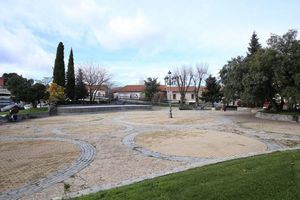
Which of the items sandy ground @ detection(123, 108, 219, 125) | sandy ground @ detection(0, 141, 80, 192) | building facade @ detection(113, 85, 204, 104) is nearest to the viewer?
sandy ground @ detection(0, 141, 80, 192)

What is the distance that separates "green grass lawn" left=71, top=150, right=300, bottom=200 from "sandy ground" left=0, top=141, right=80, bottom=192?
300 cm

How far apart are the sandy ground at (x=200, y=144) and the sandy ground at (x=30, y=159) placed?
3.20m

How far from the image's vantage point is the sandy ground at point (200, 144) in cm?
1098

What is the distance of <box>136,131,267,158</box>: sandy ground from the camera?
11.0m

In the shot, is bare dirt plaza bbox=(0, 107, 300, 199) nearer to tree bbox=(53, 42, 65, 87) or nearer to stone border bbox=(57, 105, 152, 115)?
stone border bbox=(57, 105, 152, 115)

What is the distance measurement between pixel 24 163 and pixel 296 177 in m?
7.45

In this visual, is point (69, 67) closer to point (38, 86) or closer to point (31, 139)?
point (38, 86)

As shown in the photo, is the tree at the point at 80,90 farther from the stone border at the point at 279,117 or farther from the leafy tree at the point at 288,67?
the leafy tree at the point at 288,67

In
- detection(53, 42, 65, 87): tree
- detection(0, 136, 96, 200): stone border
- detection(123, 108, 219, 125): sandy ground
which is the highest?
detection(53, 42, 65, 87): tree

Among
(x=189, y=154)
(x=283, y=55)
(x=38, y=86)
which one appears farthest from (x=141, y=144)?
(x=38, y=86)

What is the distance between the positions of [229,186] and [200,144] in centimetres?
763

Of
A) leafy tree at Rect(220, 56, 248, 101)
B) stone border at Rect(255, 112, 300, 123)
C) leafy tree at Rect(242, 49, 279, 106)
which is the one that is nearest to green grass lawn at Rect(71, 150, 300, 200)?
leafy tree at Rect(242, 49, 279, 106)

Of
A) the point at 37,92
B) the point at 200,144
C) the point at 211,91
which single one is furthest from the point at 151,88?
the point at 200,144

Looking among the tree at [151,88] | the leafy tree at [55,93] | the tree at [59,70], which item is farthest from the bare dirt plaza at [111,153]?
the tree at [151,88]
